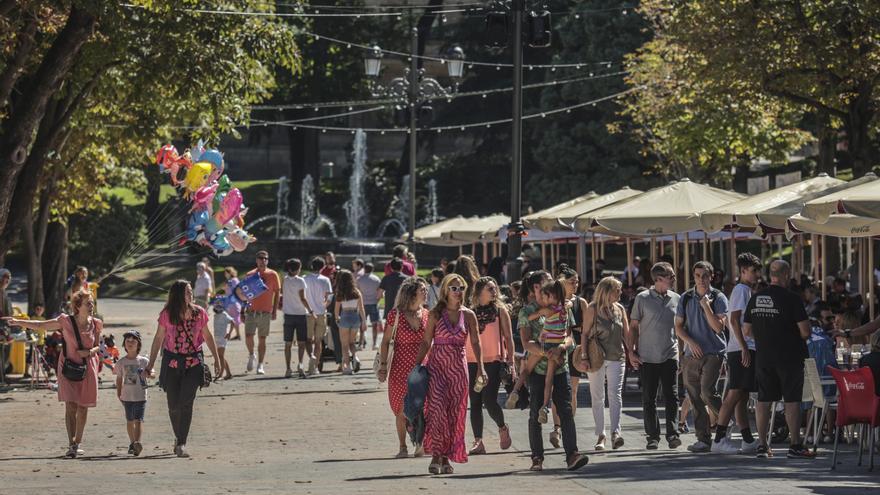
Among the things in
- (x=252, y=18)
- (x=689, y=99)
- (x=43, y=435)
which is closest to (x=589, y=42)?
(x=689, y=99)

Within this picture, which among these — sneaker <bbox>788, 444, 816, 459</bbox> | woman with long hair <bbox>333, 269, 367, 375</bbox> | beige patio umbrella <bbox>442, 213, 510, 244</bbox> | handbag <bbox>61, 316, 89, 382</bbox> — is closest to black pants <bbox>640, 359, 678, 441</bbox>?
sneaker <bbox>788, 444, 816, 459</bbox>

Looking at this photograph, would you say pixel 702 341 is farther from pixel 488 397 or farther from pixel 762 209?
pixel 762 209

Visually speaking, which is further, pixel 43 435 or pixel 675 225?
pixel 675 225

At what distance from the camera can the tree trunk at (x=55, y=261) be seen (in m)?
34.6

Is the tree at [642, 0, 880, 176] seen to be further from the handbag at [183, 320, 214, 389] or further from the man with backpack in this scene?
the handbag at [183, 320, 214, 389]

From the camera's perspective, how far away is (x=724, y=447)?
1366 cm

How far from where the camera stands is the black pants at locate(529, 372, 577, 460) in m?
12.0

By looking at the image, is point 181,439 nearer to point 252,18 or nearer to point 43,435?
A: point 43,435

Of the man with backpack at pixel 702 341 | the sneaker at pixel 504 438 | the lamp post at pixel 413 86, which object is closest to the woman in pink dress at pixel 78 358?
the sneaker at pixel 504 438

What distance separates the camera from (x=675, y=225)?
19531 mm

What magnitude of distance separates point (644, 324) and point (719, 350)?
0.72m

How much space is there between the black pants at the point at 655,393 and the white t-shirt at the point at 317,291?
9.39 m

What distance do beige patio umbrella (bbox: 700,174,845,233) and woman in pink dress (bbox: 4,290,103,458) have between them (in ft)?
25.8

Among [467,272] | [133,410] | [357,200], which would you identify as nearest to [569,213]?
[467,272]
